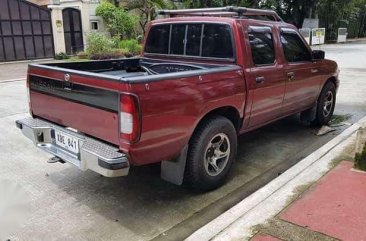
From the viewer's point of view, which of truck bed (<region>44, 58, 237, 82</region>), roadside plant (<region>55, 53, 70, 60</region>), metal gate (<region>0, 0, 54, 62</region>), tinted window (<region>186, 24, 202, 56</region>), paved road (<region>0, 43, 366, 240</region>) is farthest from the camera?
roadside plant (<region>55, 53, 70, 60</region>)

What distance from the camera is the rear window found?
452cm

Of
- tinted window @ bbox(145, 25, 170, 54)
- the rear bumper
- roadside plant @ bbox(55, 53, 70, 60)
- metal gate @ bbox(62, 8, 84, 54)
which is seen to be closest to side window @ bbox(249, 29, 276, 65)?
tinted window @ bbox(145, 25, 170, 54)

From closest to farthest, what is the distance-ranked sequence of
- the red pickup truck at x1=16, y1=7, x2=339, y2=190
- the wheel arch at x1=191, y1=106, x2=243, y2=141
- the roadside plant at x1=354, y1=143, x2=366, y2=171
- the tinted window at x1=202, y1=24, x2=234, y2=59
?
the red pickup truck at x1=16, y1=7, x2=339, y2=190 < the wheel arch at x1=191, y1=106, x2=243, y2=141 < the roadside plant at x1=354, y1=143, x2=366, y2=171 < the tinted window at x1=202, y1=24, x2=234, y2=59

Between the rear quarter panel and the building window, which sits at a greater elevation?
the building window

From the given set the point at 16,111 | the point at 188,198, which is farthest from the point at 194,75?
the point at 16,111

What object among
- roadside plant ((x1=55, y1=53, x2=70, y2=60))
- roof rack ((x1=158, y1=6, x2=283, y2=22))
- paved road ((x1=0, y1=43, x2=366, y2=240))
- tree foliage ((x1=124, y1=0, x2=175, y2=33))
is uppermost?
Answer: tree foliage ((x1=124, y1=0, x2=175, y2=33))

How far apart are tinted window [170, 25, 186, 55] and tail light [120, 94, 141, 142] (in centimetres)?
201

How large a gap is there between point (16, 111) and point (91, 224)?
16.9ft

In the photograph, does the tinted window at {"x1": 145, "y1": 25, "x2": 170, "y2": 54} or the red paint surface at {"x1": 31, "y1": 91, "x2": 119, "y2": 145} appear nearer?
the red paint surface at {"x1": 31, "y1": 91, "x2": 119, "y2": 145}

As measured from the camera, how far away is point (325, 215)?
342 centimetres

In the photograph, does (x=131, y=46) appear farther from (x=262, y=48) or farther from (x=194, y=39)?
(x=262, y=48)

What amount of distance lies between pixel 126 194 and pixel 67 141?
0.90 m

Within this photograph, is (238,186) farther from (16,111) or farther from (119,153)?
(16,111)

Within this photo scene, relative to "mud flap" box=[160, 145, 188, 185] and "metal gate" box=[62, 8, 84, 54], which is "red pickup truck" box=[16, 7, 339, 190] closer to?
"mud flap" box=[160, 145, 188, 185]
